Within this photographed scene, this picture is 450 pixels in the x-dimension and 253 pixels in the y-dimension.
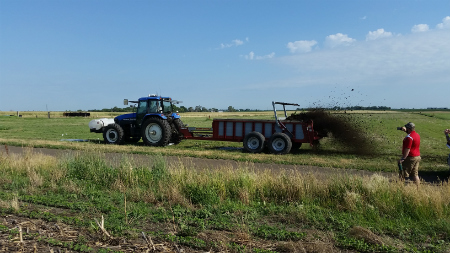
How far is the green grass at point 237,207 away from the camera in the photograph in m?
5.36

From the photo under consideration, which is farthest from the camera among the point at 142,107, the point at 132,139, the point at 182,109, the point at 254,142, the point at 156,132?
the point at 132,139

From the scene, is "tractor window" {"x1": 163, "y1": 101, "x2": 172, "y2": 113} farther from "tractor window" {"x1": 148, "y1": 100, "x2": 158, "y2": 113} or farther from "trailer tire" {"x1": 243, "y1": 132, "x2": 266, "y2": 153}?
"trailer tire" {"x1": 243, "y1": 132, "x2": 266, "y2": 153}

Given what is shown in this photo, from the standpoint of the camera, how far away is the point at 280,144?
1606cm

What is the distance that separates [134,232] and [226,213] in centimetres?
175

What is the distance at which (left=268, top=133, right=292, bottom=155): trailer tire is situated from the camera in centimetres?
1575

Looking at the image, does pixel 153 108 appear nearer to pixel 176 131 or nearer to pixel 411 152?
pixel 176 131

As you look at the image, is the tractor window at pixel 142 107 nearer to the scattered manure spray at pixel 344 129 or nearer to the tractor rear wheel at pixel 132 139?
the tractor rear wheel at pixel 132 139

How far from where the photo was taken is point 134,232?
17.7 ft

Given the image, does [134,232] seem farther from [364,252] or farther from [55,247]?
[364,252]

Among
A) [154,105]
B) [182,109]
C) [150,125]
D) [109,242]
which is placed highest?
[154,105]

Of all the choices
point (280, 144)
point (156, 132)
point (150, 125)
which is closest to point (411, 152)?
point (280, 144)

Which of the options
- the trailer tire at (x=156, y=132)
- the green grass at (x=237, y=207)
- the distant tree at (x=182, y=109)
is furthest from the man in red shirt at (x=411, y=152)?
the distant tree at (x=182, y=109)

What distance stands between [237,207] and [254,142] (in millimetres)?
9781

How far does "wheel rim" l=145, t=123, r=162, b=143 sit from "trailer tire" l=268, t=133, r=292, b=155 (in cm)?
589
